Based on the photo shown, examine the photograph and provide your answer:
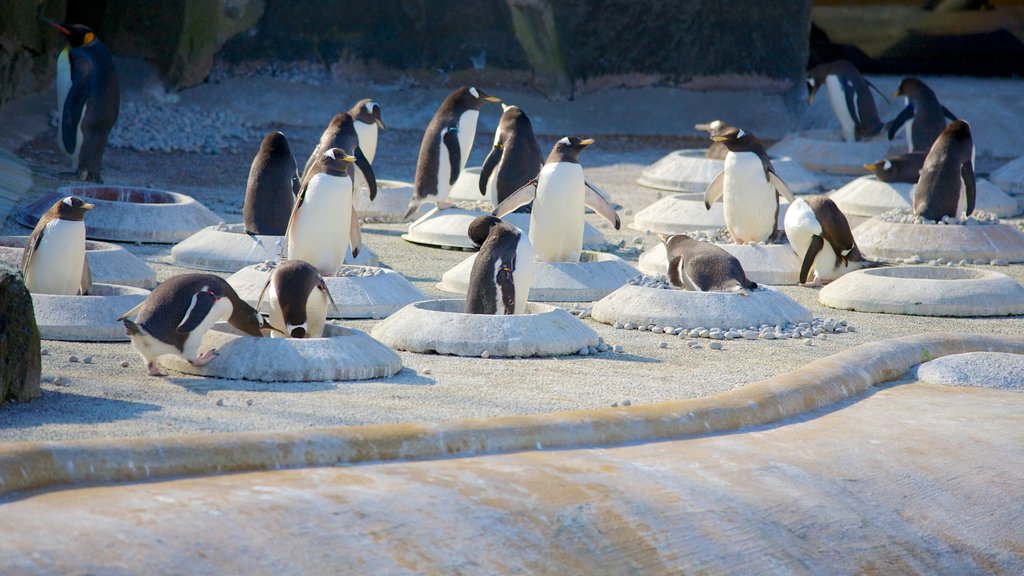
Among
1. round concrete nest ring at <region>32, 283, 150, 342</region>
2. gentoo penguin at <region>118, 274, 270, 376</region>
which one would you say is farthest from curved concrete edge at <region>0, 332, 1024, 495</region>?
round concrete nest ring at <region>32, 283, 150, 342</region>

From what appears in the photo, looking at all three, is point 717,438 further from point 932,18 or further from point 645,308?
point 932,18

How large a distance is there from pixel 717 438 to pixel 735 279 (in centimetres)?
268

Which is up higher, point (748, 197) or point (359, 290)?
point (748, 197)

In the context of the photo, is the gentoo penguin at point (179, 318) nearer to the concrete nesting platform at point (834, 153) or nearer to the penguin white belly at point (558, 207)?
the penguin white belly at point (558, 207)

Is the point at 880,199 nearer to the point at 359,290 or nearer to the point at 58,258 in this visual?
the point at 359,290

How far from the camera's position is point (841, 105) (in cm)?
1609

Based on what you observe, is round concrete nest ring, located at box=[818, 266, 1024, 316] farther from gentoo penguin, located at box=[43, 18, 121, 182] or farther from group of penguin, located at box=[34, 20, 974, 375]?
gentoo penguin, located at box=[43, 18, 121, 182]

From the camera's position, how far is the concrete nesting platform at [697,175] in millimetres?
13828

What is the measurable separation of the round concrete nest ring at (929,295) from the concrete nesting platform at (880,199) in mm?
3956

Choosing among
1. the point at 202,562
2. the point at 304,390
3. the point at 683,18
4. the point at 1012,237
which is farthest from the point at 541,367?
the point at 683,18

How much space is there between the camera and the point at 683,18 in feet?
61.2

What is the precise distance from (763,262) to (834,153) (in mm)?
6846

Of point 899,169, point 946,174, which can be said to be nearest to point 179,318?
point 946,174

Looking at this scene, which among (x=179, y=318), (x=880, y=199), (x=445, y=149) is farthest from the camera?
(x=880, y=199)
